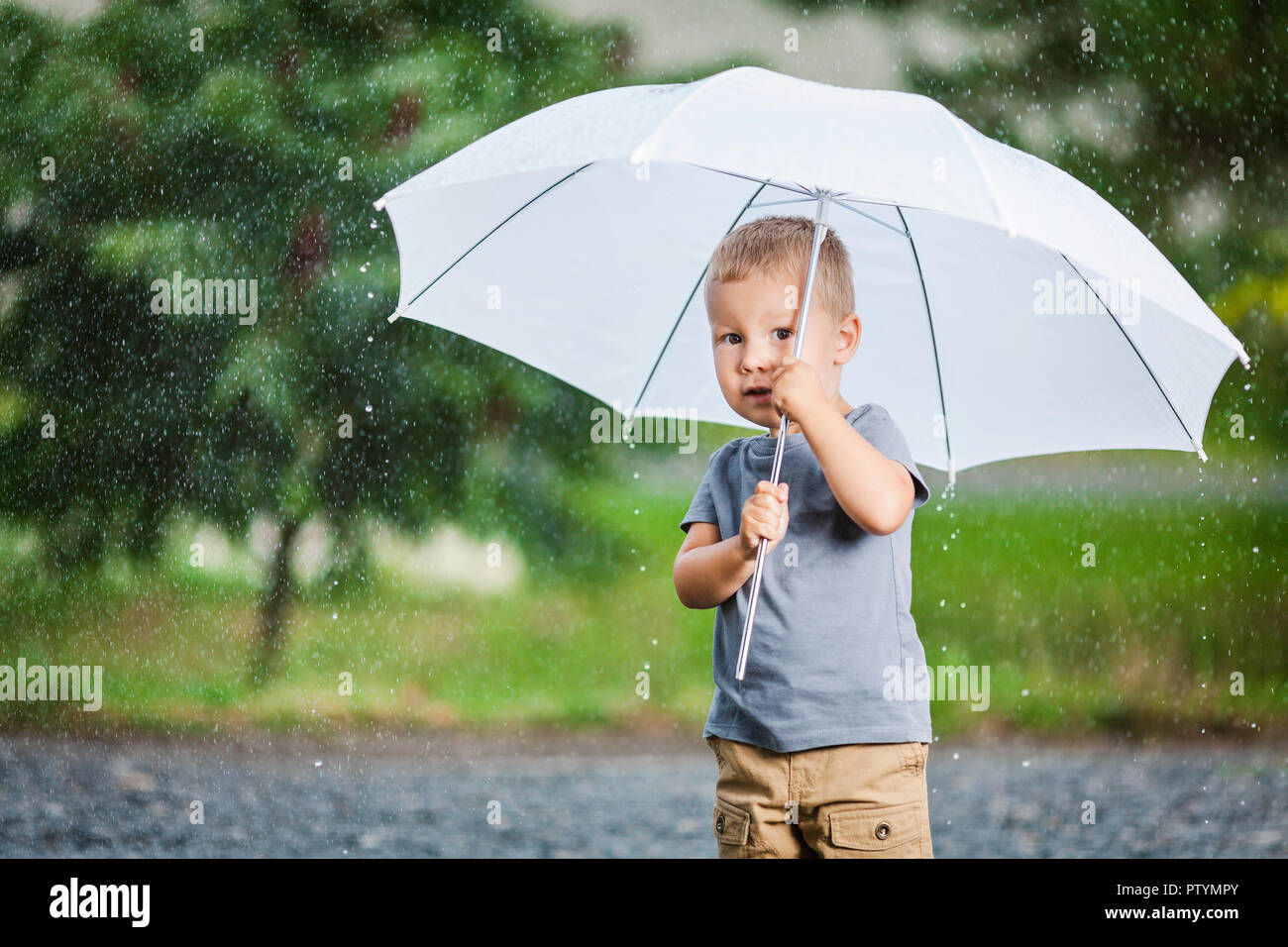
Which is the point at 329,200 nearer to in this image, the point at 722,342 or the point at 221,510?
the point at 221,510

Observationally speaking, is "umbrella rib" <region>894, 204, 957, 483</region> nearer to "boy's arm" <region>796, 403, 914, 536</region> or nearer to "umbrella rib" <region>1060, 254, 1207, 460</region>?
"umbrella rib" <region>1060, 254, 1207, 460</region>

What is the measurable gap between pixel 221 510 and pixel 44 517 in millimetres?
740

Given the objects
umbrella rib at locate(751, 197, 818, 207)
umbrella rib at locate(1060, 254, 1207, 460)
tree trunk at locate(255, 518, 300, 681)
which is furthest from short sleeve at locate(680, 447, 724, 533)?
tree trunk at locate(255, 518, 300, 681)

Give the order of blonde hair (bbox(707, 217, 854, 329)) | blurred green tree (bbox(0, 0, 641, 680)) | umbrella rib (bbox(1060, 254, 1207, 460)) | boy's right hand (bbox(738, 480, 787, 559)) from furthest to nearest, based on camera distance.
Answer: blurred green tree (bbox(0, 0, 641, 680)) < umbrella rib (bbox(1060, 254, 1207, 460)) < blonde hair (bbox(707, 217, 854, 329)) < boy's right hand (bbox(738, 480, 787, 559))

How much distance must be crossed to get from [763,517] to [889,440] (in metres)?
0.18

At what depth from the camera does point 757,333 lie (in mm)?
1403

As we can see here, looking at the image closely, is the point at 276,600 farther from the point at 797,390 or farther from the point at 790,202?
the point at 797,390

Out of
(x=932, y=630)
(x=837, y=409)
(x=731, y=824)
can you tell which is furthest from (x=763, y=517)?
(x=932, y=630)

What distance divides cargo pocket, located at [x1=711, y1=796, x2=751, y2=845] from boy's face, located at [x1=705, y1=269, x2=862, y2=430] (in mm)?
396

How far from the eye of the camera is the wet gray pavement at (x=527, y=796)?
4402mm

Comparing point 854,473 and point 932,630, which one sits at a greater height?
point 854,473

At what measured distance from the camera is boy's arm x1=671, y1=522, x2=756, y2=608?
1.35 metres

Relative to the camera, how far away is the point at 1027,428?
5.76 ft
